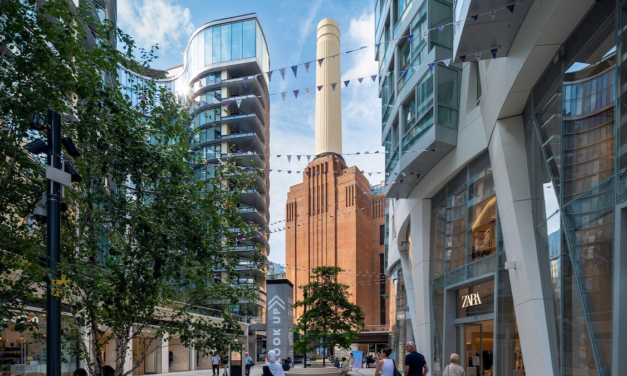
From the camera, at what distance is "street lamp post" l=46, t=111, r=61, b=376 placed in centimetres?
680

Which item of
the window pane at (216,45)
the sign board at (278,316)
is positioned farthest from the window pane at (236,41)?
the sign board at (278,316)

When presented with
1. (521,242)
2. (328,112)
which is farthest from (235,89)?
(521,242)

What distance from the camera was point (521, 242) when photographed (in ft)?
42.7

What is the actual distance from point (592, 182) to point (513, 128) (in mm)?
4172

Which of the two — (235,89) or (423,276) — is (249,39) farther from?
(423,276)

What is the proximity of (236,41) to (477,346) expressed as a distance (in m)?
52.3

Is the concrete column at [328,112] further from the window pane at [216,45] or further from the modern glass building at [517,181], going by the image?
the modern glass building at [517,181]

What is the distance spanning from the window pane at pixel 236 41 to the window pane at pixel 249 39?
46cm

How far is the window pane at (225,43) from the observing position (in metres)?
63.3

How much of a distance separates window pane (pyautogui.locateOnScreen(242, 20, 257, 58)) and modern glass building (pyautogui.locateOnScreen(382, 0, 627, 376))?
136ft

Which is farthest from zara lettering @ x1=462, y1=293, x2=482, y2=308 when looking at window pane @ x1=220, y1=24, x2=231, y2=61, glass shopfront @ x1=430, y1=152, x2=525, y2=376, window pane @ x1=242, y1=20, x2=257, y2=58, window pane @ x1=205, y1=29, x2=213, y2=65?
window pane @ x1=205, y1=29, x2=213, y2=65

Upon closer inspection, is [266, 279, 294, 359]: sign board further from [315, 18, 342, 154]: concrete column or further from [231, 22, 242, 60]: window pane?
[315, 18, 342, 154]: concrete column

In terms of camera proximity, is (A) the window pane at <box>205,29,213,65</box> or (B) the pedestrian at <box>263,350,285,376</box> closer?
(B) the pedestrian at <box>263,350,285,376</box>

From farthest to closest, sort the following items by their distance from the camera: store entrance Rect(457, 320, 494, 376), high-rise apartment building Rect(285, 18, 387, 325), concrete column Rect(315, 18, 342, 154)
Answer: concrete column Rect(315, 18, 342, 154), high-rise apartment building Rect(285, 18, 387, 325), store entrance Rect(457, 320, 494, 376)
